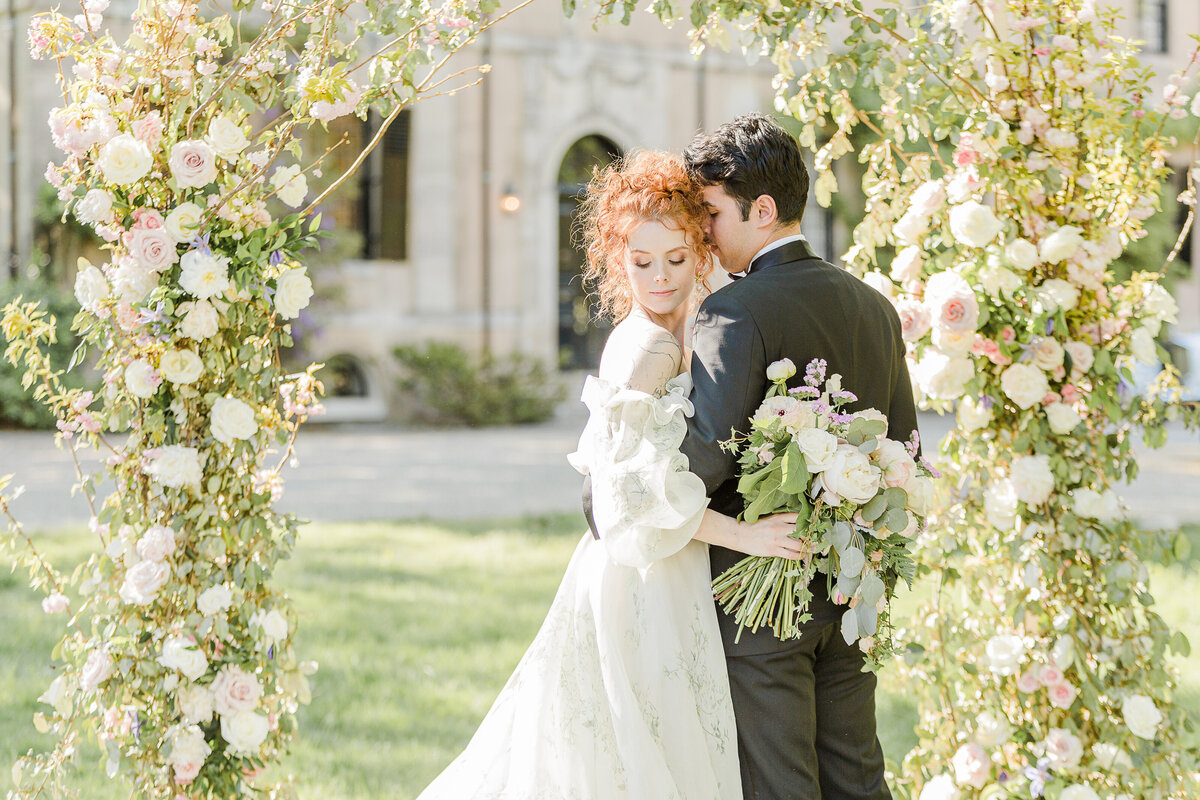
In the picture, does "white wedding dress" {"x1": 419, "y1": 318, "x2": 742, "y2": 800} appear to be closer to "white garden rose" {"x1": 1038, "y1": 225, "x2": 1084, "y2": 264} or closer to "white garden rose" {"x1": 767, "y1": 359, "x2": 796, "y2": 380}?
"white garden rose" {"x1": 767, "y1": 359, "x2": 796, "y2": 380}

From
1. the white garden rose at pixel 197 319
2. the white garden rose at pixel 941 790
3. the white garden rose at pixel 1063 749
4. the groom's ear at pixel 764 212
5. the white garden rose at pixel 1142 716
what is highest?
the groom's ear at pixel 764 212

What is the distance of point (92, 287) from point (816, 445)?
1577mm

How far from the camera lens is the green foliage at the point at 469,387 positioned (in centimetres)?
1321

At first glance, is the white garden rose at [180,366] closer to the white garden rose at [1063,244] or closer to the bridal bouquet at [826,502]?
the bridal bouquet at [826,502]

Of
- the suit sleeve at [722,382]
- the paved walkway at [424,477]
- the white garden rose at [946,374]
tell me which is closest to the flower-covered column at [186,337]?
the suit sleeve at [722,382]

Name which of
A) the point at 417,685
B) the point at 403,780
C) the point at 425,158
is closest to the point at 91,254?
the point at 425,158

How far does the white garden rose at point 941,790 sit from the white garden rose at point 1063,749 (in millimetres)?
260

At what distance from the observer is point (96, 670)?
8.26 feet

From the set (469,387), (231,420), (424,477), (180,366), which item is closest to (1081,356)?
(231,420)

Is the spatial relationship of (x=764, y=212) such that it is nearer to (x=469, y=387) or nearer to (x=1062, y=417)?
(x=1062, y=417)

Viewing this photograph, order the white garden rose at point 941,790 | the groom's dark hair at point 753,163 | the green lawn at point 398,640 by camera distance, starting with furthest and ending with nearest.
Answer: the green lawn at point 398,640 < the white garden rose at point 941,790 < the groom's dark hair at point 753,163

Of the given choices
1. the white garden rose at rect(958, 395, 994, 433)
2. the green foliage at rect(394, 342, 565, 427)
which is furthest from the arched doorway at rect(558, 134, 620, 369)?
the white garden rose at rect(958, 395, 994, 433)

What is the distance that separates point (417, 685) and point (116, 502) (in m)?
2.36

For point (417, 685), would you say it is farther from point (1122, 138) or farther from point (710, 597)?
point (1122, 138)
